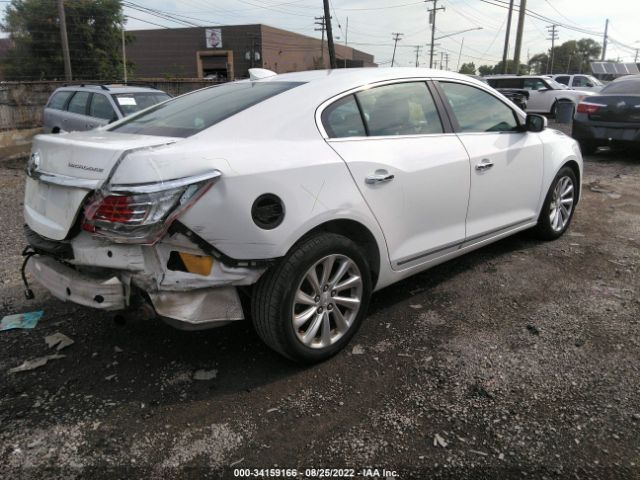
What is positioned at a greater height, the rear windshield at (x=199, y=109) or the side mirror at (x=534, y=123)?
the rear windshield at (x=199, y=109)

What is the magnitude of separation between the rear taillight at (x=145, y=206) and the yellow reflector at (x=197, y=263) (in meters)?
0.18

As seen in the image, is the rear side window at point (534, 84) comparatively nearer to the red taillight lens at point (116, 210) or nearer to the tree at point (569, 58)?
the red taillight lens at point (116, 210)

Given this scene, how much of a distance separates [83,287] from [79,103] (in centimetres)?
890

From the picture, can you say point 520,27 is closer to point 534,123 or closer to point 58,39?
point 58,39

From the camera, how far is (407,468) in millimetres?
2219

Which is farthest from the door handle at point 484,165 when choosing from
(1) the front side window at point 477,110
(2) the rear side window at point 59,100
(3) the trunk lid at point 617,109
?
(2) the rear side window at point 59,100

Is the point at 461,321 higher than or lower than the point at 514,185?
lower

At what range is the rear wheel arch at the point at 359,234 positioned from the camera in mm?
2884

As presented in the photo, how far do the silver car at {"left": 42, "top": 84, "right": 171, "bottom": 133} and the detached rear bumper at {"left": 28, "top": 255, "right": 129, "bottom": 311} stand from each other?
7.03m

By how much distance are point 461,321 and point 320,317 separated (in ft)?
3.67

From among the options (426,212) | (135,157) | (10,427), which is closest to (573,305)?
(426,212)

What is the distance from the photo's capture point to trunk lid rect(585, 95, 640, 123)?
9.04m

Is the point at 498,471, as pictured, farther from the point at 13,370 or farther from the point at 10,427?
the point at 13,370

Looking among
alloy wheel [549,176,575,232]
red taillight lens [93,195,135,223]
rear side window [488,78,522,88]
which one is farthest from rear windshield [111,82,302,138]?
rear side window [488,78,522,88]
